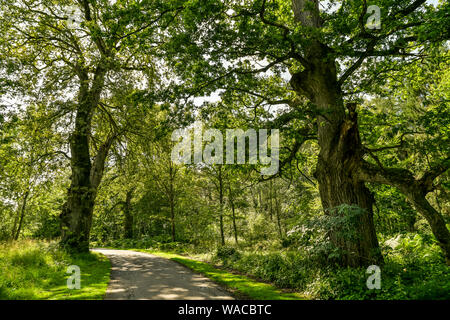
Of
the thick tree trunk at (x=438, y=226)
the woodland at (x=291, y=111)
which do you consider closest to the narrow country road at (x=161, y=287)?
the woodland at (x=291, y=111)

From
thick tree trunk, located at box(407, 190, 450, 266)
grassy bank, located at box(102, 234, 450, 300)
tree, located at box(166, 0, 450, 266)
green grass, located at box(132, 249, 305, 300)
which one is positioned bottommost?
green grass, located at box(132, 249, 305, 300)

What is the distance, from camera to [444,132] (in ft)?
26.4

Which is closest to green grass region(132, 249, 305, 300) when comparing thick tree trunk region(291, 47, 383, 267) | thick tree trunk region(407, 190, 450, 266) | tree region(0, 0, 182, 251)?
thick tree trunk region(291, 47, 383, 267)

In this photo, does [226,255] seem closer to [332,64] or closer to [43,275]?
[43,275]

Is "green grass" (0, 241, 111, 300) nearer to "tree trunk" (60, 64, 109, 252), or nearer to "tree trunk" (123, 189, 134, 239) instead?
"tree trunk" (60, 64, 109, 252)

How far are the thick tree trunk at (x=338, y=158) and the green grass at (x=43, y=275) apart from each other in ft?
21.9

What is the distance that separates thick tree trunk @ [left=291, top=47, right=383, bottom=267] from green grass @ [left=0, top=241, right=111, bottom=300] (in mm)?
6678

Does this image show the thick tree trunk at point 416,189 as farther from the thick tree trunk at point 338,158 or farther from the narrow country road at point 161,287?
the narrow country road at point 161,287

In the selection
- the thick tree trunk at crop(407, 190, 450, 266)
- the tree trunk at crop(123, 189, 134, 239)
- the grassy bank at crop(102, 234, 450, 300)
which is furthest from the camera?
the tree trunk at crop(123, 189, 134, 239)

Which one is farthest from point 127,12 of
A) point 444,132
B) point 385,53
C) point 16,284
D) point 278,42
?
point 444,132

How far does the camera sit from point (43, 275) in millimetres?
8188

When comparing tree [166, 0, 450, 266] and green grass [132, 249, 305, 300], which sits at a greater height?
tree [166, 0, 450, 266]

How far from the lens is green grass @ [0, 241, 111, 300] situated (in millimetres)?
6091
